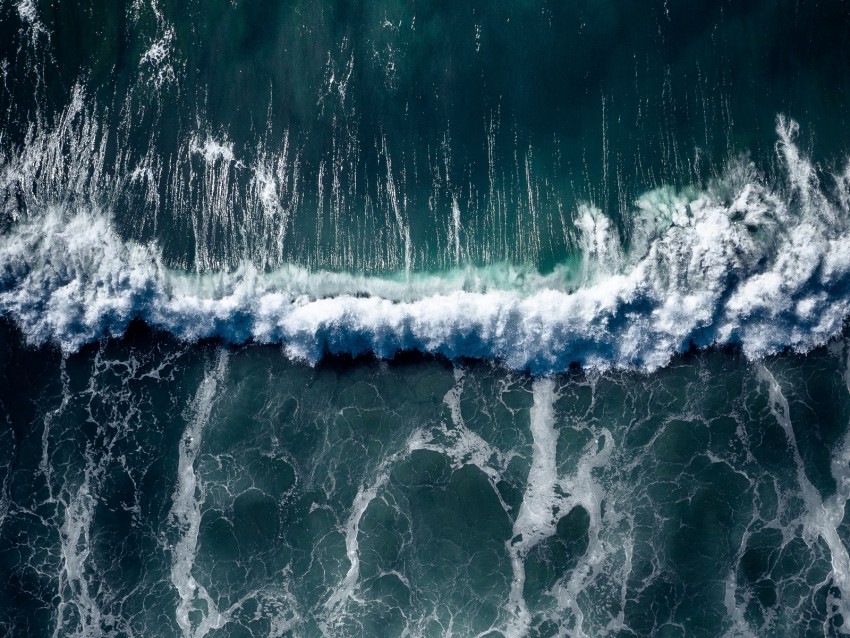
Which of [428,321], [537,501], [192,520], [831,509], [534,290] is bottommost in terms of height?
[192,520]

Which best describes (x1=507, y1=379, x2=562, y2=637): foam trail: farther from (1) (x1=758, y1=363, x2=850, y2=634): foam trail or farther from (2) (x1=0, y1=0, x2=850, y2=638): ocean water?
(1) (x1=758, y1=363, x2=850, y2=634): foam trail

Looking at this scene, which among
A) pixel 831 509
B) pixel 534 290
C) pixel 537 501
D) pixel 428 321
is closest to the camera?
pixel 831 509

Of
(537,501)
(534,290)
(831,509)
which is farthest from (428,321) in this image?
(831,509)

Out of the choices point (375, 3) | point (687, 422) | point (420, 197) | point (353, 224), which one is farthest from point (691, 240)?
point (375, 3)

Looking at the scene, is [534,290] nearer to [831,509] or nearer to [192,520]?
[831,509]

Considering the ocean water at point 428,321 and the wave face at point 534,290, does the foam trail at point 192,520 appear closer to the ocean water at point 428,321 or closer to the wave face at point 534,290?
the ocean water at point 428,321

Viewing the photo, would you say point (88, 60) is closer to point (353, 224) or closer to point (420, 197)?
point (353, 224)
